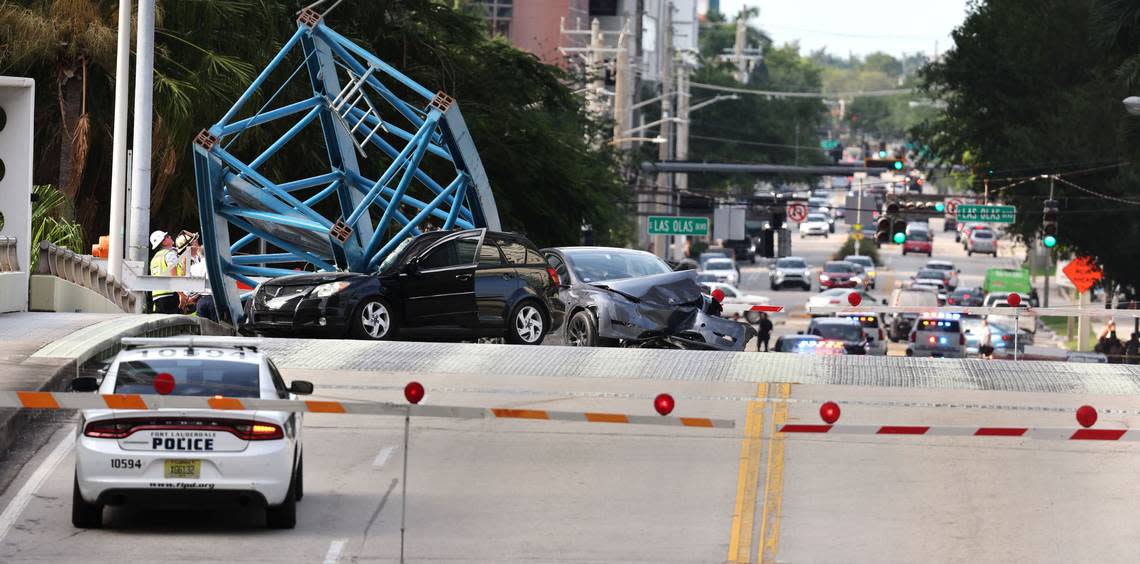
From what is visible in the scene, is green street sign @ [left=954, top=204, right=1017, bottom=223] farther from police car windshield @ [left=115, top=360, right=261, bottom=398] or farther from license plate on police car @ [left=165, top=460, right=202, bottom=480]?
license plate on police car @ [left=165, top=460, right=202, bottom=480]

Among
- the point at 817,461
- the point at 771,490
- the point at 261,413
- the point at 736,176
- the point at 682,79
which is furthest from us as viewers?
the point at 736,176

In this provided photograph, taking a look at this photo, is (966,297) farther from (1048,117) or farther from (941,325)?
(941,325)

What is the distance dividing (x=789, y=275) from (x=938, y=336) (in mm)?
33388

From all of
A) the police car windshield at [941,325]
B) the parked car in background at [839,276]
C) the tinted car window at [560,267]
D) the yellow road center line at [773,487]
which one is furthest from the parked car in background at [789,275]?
the yellow road center line at [773,487]

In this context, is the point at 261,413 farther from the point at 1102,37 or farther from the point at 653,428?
the point at 1102,37

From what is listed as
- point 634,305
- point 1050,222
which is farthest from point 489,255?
point 1050,222

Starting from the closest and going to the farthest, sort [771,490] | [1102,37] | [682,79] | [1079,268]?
[771,490]
[1102,37]
[1079,268]
[682,79]

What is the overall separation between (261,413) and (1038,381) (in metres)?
11.1

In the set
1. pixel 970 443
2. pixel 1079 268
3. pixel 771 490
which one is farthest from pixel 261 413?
pixel 1079 268

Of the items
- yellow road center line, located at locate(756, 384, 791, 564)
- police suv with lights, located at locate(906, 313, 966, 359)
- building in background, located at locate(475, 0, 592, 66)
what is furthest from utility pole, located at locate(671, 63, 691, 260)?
yellow road center line, located at locate(756, 384, 791, 564)

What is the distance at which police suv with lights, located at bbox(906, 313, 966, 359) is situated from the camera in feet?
152

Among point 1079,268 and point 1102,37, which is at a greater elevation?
point 1102,37

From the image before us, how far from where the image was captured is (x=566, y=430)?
18.0 meters

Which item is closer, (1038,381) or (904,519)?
(904,519)
